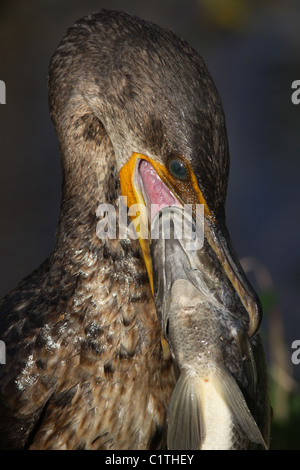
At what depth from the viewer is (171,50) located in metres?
2.64

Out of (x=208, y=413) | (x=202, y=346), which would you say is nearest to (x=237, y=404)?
(x=208, y=413)

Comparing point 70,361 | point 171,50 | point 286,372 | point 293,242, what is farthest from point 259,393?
point 293,242

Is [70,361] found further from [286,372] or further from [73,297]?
[286,372]

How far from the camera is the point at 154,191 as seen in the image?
2623 mm

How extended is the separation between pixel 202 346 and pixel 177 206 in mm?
482

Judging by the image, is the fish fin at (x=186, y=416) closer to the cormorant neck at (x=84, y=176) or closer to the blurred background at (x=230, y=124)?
the cormorant neck at (x=84, y=176)

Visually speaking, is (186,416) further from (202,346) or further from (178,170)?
(178,170)

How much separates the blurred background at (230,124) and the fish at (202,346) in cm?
267

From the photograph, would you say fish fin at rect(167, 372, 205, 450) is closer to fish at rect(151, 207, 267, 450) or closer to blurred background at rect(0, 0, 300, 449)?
fish at rect(151, 207, 267, 450)

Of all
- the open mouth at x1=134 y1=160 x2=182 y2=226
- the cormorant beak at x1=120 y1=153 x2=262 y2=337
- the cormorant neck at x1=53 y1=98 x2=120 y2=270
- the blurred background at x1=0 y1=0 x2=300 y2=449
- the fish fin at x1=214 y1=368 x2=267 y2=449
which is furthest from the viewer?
the blurred background at x1=0 y1=0 x2=300 y2=449

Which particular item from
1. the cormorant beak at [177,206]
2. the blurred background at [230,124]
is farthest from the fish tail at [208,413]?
the blurred background at [230,124]

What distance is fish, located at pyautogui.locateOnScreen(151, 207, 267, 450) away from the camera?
2.27m

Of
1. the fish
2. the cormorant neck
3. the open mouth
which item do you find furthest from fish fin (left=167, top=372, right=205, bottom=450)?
the cormorant neck

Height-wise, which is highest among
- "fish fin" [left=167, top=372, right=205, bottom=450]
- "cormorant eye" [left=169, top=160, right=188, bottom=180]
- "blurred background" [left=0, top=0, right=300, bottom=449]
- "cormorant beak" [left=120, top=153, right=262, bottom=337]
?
"blurred background" [left=0, top=0, right=300, bottom=449]
